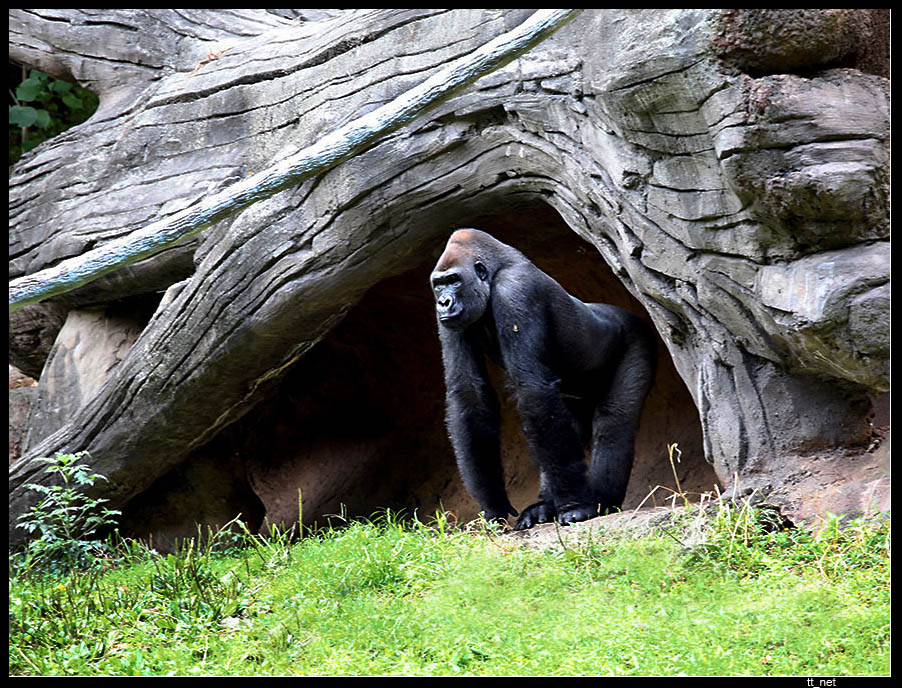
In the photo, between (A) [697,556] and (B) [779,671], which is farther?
(A) [697,556]

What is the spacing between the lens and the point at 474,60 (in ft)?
12.6

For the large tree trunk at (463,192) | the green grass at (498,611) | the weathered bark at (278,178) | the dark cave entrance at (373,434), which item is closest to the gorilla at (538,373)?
the large tree trunk at (463,192)

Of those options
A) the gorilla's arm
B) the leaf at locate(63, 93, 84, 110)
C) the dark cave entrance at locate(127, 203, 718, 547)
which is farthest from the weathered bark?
the leaf at locate(63, 93, 84, 110)

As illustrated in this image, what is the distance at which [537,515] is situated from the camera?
450cm

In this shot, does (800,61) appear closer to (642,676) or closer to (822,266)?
(822,266)

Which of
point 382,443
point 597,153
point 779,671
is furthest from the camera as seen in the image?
point 382,443

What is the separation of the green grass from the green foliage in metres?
5.29

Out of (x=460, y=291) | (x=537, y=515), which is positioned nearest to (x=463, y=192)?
(x=460, y=291)

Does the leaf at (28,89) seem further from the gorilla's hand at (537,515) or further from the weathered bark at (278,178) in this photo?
the gorilla's hand at (537,515)

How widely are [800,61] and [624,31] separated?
687mm

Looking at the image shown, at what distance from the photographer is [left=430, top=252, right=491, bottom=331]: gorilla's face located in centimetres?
432

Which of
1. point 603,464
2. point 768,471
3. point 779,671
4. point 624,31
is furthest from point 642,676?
point 624,31

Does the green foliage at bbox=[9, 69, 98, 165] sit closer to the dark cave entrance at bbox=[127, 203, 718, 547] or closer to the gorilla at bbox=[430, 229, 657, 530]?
the dark cave entrance at bbox=[127, 203, 718, 547]

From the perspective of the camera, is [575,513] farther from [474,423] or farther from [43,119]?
[43,119]
